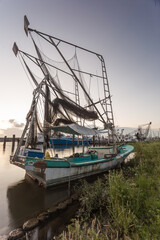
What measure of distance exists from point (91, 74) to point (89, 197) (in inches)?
372

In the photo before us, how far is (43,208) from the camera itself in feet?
16.0

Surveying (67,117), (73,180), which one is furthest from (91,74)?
(73,180)

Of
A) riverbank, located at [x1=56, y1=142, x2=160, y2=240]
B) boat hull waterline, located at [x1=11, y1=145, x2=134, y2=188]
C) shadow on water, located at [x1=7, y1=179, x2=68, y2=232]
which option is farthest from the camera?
boat hull waterline, located at [x1=11, y1=145, x2=134, y2=188]

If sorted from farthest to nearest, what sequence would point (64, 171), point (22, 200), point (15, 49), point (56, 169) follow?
point (15, 49) < point (64, 171) < point (56, 169) < point (22, 200)

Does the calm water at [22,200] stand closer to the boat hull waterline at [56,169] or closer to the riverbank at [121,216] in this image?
the boat hull waterline at [56,169]

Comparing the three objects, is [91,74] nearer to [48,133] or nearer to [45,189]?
[48,133]

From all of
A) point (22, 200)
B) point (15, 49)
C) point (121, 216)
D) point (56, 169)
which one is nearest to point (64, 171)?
point (56, 169)

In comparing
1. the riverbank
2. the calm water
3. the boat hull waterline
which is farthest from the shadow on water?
the riverbank

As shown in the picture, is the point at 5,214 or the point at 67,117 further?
the point at 67,117

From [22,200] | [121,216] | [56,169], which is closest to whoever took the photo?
[121,216]

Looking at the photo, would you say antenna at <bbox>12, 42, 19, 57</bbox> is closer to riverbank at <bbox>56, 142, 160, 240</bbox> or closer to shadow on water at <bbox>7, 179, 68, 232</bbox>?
shadow on water at <bbox>7, 179, 68, 232</bbox>

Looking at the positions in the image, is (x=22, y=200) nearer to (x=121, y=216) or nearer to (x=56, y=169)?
(x=56, y=169)

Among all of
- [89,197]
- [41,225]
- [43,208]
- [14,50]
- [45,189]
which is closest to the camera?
[41,225]

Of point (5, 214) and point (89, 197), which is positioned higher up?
point (89, 197)
